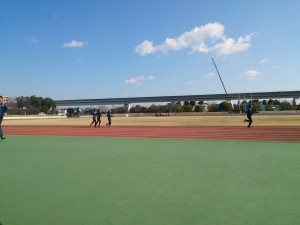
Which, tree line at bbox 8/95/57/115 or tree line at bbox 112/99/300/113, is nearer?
tree line at bbox 112/99/300/113

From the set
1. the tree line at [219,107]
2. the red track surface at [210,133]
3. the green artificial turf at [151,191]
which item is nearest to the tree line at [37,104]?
the tree line at [219,107]

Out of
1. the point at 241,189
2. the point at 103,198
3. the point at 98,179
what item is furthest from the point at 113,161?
the point at 241,189

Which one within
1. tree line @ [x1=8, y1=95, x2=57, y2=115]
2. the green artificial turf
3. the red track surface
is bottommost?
the red track surface

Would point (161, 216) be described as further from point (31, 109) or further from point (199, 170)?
point (31, 109)

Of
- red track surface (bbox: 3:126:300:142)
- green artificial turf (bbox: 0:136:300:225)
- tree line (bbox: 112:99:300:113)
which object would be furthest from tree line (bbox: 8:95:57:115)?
green artificial turf (bbox: 0:136:300:225)

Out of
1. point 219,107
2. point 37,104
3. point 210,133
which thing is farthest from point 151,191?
point 37,104

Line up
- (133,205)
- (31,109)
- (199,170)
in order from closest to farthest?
(133,205)
(199,170)
(31,109)

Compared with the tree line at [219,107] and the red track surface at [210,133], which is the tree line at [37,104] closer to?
the tree line at [219,107]

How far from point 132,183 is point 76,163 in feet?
A: 9.64

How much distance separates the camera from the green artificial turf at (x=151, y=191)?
13.7ft

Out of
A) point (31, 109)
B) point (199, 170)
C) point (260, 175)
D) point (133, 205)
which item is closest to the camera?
point (133, 205)

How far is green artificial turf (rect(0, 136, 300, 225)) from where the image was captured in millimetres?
4172

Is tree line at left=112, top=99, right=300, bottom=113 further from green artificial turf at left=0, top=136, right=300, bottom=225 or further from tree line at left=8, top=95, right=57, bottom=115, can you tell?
green artificial turf at left=0, top=136, right=300, bottom=225

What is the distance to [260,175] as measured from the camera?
21.7ft
